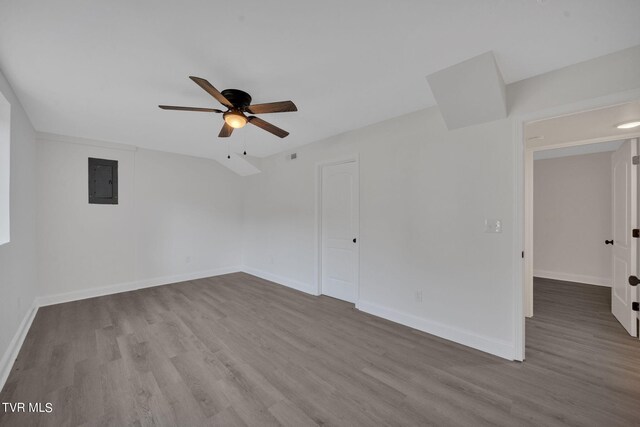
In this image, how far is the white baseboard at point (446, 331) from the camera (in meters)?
2.24

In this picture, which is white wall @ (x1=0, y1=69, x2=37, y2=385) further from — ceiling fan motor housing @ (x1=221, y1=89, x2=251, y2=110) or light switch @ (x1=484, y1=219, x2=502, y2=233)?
light switch @ (x1=484, y1=219, x2=502, y2=233)

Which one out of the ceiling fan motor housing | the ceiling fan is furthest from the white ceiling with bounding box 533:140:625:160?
the ceiling fan motor housing

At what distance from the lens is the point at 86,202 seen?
3842 millimetres

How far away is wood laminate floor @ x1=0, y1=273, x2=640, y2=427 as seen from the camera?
1.59m

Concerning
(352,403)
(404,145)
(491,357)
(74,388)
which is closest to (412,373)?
(352,403)

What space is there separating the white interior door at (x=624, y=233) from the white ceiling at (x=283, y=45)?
1.83 m

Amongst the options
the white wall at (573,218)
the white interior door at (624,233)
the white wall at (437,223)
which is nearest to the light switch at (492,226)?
the white wall at (437,223)

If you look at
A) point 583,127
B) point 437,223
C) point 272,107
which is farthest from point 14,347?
point 583,127

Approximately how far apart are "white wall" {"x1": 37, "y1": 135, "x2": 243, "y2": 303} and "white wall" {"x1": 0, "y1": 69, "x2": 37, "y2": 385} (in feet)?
0.82

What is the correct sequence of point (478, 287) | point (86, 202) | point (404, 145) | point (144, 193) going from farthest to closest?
point (144, 193)
point (86, 202)
point (404, 145)
point (478, 287)

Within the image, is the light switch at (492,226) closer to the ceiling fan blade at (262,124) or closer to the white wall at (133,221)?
the ceiling fan blade at (262,124)

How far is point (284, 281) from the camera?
455 cm

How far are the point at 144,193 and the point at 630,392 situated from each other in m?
6.14

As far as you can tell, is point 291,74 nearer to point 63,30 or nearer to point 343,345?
point 63,30
